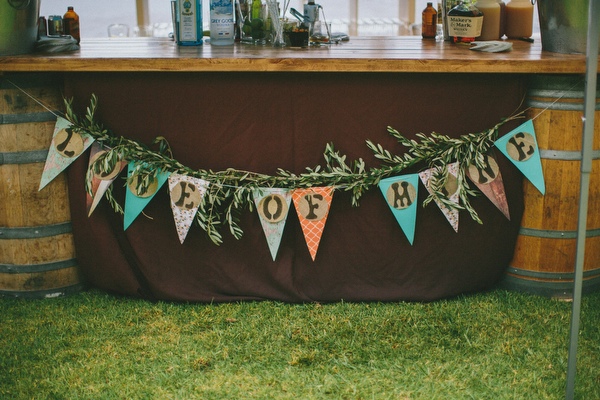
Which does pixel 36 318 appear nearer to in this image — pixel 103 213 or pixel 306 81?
pixel 103 213

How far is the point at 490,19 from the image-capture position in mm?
3312

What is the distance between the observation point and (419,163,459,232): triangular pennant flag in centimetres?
269

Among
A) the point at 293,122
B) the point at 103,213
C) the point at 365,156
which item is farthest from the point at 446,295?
the point at 103,213

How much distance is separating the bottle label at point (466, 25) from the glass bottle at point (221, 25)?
3.19ft

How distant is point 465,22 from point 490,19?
208 millimetres

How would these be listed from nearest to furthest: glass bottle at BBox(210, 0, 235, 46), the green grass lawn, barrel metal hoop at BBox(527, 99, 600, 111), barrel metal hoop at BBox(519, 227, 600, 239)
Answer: the green grass lawn < barrel metal hoop at BBox(527, 99, 600, 111) < barrel metal hoop at BBox(519, 227, 600, 239) < glass bottle at BBox(210, 0, 235, 46)

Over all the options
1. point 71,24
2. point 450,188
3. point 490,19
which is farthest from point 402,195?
point 71,24

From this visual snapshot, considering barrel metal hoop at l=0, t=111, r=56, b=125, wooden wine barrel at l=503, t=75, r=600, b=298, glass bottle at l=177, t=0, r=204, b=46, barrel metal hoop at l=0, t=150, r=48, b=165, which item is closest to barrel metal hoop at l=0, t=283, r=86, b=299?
barrel metal hoop at l=0, t=150, r=48, b=165

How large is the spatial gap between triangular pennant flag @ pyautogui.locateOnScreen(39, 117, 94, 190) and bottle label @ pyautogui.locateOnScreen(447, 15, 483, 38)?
1628 mm

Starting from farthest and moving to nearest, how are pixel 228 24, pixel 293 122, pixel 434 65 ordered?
pixel 228 24 < pixel 293 122 < pixel 434 65

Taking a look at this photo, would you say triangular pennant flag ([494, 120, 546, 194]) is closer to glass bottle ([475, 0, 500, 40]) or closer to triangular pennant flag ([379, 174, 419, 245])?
triangular pennant flag ([379, 174, 419, 245])

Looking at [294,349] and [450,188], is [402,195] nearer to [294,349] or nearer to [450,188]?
[450,188]

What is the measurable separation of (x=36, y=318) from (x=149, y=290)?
16.8 inches

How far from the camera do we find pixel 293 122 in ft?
8.86
